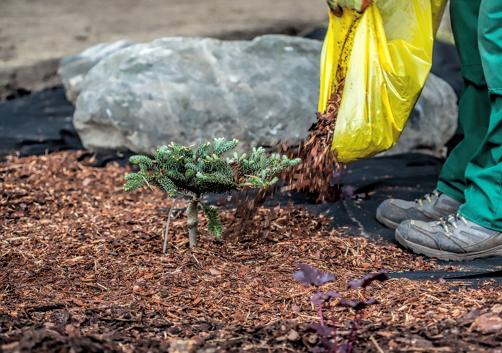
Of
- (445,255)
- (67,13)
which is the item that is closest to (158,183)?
(445,255)

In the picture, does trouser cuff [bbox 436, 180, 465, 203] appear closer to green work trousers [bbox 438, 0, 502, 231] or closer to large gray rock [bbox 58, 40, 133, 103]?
green work trousers [bbox 438, 0, 502, 231]

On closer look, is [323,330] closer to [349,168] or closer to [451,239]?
[451,239]

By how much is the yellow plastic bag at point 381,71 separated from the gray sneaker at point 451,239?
0.38 metres

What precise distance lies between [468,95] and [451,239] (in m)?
0.65

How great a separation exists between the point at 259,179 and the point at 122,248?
2.35ft

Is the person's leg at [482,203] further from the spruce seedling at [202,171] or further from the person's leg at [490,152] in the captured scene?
the spruce seedling at [202,171]

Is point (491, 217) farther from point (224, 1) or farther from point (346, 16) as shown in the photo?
point (224, 1)

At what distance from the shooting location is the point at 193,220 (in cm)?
361

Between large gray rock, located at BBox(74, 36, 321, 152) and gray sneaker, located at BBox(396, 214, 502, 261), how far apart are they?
1.59 metres

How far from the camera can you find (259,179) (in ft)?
11.0

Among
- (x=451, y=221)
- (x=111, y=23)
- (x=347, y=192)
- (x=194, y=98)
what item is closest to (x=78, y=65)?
(x=194, y=98)

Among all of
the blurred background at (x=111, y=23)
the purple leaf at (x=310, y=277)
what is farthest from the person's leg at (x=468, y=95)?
the blurred background at (x=111, y=23)

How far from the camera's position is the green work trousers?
3.49m

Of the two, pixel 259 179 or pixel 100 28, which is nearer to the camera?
pixel 259 179
